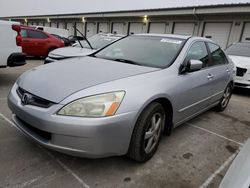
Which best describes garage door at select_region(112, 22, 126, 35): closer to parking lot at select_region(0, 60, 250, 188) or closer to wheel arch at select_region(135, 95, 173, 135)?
parking lot at select_region(0, 60, 250, 188)

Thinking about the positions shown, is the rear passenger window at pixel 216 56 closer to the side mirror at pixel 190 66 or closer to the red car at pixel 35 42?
the side mirror at pixel 190 66

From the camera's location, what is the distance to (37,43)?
1059 cm

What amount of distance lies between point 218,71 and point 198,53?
29.1 inches

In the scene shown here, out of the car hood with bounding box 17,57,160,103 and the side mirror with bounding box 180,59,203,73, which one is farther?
the side mirror with bounding box 180,59,203,73

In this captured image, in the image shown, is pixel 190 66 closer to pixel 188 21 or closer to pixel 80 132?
pixel 80 132

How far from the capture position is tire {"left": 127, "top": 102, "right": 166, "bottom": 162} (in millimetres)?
2336

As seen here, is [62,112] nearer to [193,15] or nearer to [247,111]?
[247,111]

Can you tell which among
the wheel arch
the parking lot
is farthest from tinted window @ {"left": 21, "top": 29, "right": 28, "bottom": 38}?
the wheel arch

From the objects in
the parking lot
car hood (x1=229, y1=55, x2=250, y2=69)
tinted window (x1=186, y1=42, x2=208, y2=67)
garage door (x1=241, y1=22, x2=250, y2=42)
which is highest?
garage door (x1=241, y1=22, x2=250, y2=42)

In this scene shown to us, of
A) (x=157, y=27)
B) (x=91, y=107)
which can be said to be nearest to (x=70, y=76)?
(x=91, y=107)

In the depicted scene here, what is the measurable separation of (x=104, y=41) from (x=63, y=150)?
548 cm

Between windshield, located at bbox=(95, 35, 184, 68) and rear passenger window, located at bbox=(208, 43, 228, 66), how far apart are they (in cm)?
95

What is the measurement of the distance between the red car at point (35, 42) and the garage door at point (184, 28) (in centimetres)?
876

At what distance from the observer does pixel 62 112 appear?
2059mm
